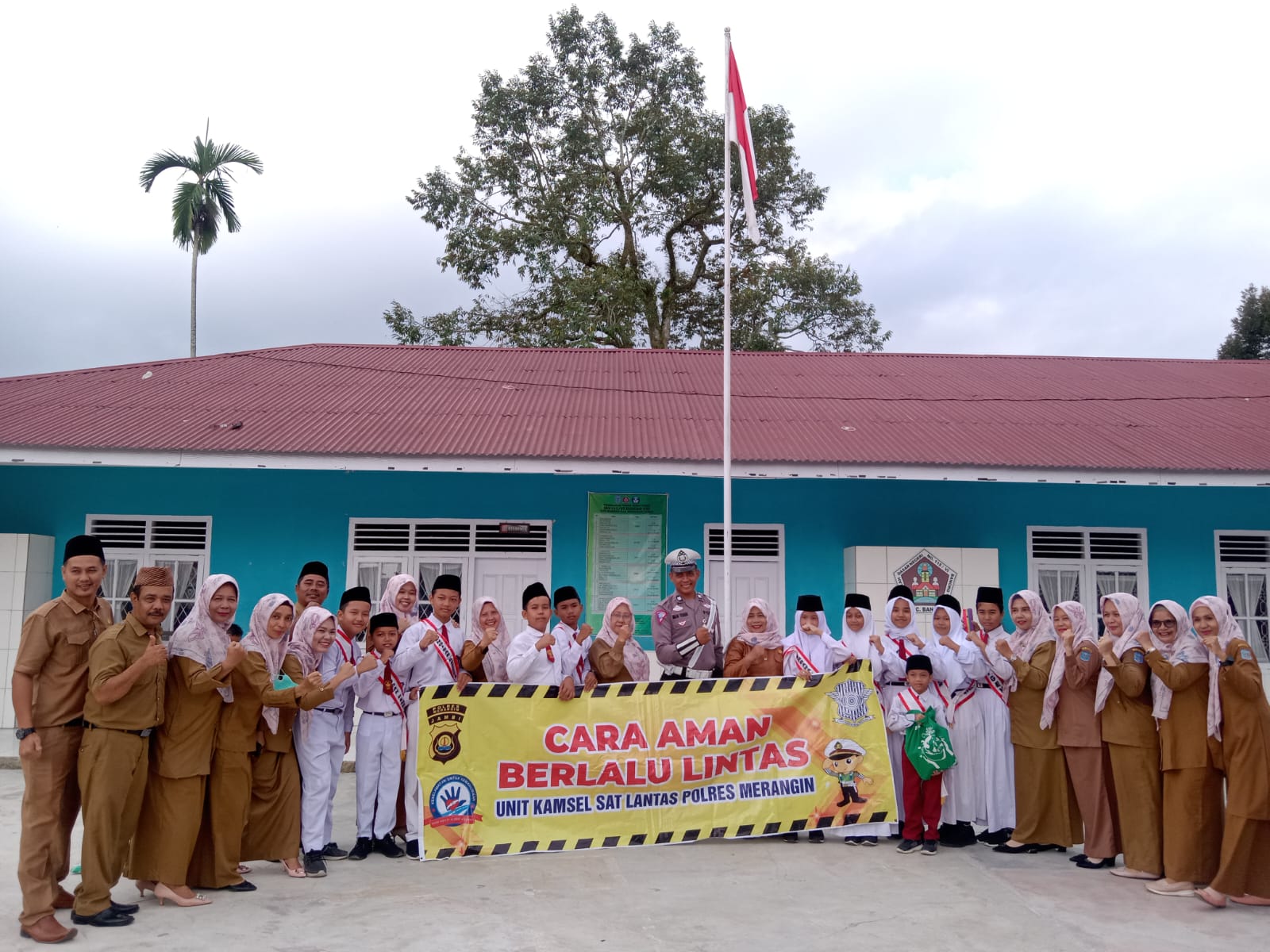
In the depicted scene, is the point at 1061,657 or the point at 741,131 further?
the point at 741,131

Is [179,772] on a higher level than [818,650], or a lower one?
lower

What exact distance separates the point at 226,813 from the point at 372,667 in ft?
3.01

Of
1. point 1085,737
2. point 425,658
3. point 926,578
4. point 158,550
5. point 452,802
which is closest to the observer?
point 452,802

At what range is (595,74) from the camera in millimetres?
Answer: 20797

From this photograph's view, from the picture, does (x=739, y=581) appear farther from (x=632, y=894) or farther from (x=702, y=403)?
(x=632, y=894)

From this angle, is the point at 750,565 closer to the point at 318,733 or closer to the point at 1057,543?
the point at 1057,543

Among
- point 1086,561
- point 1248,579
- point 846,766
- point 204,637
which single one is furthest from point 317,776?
point 1248,579

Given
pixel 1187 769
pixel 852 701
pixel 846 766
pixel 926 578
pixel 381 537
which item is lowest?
pixel 846 766

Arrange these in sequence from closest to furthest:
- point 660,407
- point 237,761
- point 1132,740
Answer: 1. point 237,761
2. point 1132,740
3. point 660,407

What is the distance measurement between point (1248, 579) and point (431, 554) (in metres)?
7.61

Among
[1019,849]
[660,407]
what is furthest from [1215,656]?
[660,407]

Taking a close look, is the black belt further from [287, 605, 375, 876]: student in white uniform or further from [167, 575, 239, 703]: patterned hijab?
[287, 605, 375, 876]: student in white uniform

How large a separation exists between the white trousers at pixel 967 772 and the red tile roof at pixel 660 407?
10.0 feet

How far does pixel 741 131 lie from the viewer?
8.21m
